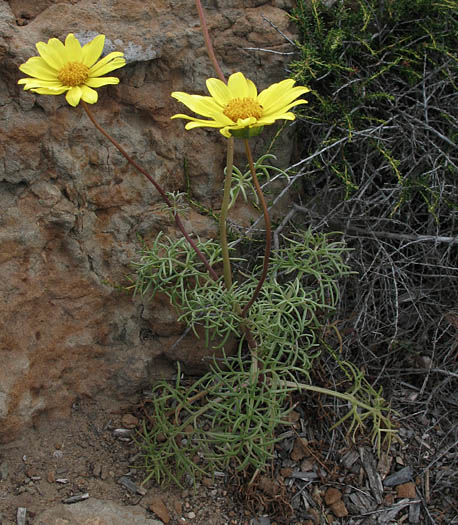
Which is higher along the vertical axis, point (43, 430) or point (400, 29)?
point (400, 29)

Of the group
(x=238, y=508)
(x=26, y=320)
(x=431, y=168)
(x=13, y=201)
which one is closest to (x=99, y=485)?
(x=238, y=508)

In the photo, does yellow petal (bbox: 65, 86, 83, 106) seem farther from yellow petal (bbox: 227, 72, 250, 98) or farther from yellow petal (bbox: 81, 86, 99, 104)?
yellow petal (bbox: 227, 72, 250, 98)

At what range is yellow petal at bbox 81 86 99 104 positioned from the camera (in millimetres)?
1572

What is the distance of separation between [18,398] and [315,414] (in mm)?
1091

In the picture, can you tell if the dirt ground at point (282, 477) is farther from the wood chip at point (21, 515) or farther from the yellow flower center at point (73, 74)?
the yellow flower center at point (73, 74)

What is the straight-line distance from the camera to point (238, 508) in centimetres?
212

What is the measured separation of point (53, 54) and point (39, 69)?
6 cm

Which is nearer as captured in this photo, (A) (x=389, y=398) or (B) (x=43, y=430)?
(B) (x=43, y=430)

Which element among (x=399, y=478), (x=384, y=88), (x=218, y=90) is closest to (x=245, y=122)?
(x=218, y=90)

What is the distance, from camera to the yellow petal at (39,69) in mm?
1677

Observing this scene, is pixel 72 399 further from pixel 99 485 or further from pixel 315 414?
pixel 315 414

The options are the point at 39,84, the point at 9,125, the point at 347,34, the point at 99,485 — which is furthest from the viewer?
the point at 347,34

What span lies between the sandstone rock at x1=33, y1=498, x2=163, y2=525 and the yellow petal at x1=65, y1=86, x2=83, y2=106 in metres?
1.29

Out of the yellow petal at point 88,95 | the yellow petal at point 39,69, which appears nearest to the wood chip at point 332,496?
the yellow petal at point 88,95
